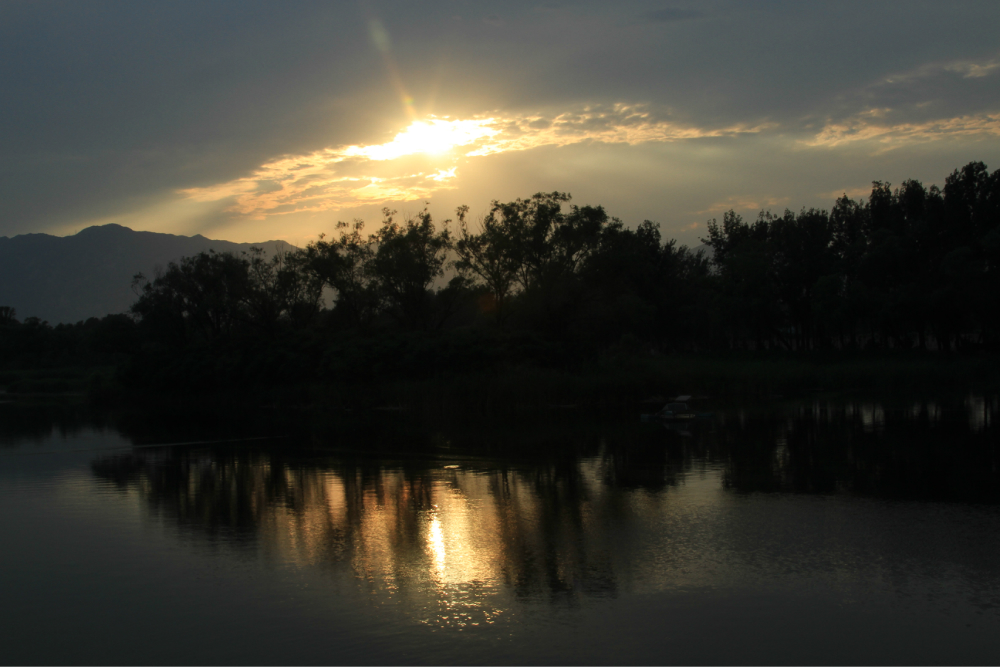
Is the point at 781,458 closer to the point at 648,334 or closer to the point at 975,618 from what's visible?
the point at 975,618

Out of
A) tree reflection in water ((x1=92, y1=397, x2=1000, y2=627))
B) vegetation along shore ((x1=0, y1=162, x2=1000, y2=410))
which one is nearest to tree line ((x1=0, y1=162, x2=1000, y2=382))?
vegetation along shore ((x1=0, y1=162, x2=1000, y2=410))

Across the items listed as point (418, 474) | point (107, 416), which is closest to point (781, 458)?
point (418, 474)

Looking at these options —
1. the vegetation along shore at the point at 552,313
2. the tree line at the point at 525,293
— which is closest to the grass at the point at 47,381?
the vegetation along shore at the point at 552,313

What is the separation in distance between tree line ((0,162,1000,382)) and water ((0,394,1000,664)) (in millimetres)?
24733

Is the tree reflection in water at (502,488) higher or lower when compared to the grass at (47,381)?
lower

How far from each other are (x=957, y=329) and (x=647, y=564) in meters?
62.2

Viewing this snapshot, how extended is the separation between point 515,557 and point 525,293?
4269cm

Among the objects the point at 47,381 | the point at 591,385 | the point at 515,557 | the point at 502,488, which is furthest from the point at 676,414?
the point at 47,381

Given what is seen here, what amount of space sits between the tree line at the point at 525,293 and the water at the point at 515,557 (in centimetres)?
2473

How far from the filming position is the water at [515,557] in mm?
6660

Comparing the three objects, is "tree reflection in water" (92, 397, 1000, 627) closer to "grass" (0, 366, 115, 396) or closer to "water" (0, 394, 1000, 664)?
"water" (0, 394, 1000, 664)

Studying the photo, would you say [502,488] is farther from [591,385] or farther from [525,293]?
[525,293]

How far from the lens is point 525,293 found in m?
51.6

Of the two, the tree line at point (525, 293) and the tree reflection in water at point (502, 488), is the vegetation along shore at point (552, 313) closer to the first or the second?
the tree line at point (525, 293)
